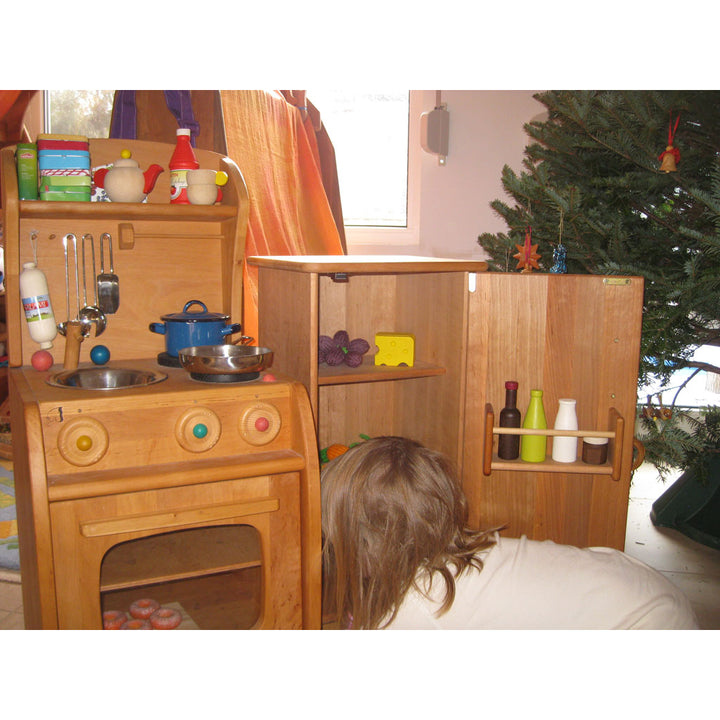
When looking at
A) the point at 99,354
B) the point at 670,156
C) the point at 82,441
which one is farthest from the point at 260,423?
the point at 670,156

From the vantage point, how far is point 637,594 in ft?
4.55

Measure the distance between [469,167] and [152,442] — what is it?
9.64ft

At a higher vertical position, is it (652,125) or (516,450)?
(652,125)

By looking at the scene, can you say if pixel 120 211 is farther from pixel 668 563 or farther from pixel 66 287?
pixel 668 563

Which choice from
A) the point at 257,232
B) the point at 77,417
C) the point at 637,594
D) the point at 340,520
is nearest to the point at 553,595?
the point at 637,594

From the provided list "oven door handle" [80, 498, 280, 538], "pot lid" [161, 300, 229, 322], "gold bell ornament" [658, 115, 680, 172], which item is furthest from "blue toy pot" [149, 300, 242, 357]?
"gold bell ornament" [658, 115, 680, 172]

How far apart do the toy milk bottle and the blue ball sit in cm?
111

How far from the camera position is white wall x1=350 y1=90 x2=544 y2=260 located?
394cm

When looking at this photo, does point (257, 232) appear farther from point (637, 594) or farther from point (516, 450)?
point (637, 594)

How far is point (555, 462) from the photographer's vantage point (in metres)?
2.03

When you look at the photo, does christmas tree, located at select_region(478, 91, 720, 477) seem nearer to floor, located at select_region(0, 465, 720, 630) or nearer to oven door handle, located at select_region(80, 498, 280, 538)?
floor, located at select_region(0, 465, 720, 630)

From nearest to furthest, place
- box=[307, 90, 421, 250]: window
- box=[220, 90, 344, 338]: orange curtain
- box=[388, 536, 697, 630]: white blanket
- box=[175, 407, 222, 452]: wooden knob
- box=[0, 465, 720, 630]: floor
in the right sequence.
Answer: box=[388, 536, 697, 630]: white blanket
box=[175, 407, 222, 452]: wooden knob
box=[0, 465, 720, 630]: floor
box=[220, 90, 344, 338]: orange curtain
box=[307, 90, 421, 250]: window

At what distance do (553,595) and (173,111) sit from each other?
244 centimetres
